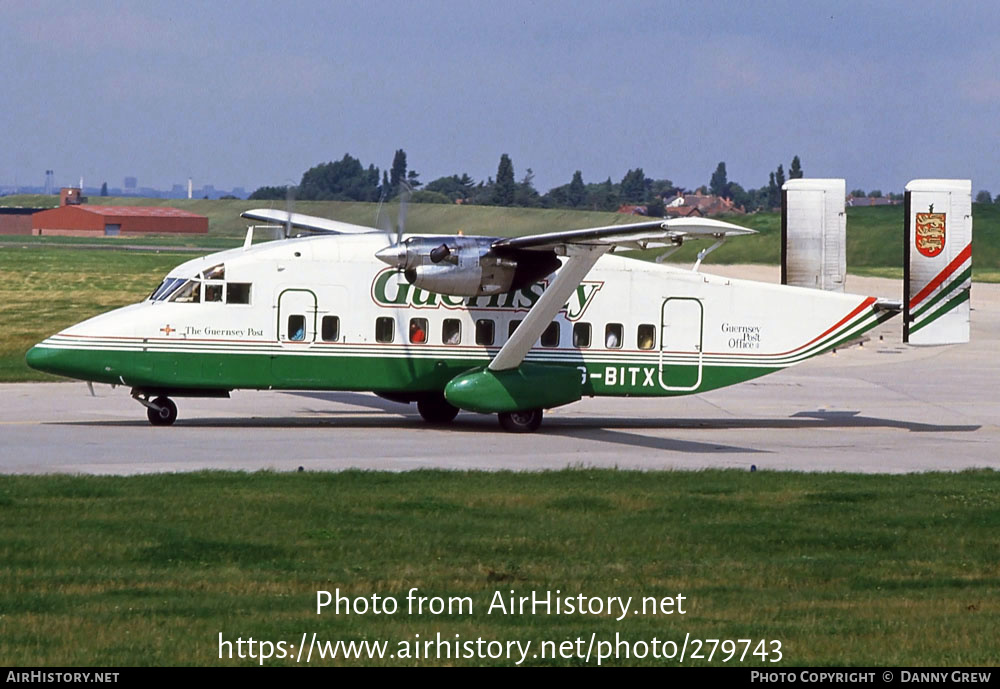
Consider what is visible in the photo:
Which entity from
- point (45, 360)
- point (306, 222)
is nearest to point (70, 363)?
point (45, 360)

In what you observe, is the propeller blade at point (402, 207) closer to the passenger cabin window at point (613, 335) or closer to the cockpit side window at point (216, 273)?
the cockpit side window at point (216, 273)

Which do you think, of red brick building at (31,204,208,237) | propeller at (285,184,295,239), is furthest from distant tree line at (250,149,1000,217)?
red brick building at (31,204,208,237)

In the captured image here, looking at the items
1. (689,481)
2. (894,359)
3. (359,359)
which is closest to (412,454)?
(359,359)

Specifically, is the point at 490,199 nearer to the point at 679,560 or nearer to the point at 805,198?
the point at 805,198

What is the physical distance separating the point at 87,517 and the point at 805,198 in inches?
623

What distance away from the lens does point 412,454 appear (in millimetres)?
21062

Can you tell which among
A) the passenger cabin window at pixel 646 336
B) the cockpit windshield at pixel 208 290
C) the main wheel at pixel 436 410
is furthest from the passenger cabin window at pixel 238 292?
the passenger cabin window at pixel 646 336

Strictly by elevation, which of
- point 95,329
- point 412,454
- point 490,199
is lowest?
point 412,454

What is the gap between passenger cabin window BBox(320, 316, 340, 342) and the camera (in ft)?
77.9

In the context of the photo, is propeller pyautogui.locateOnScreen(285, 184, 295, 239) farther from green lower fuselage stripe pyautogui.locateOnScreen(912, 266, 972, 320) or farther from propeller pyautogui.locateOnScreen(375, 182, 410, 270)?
green lower fuselage stripe pyautogui.locateOnScreen(912, 266, 972, 320)

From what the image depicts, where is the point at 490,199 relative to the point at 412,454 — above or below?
above

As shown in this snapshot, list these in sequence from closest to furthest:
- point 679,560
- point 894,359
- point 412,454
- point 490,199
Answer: point 679,560
point 412,454
point 490,199
point 894,359

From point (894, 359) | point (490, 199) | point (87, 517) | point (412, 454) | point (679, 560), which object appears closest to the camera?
point (679, 560)

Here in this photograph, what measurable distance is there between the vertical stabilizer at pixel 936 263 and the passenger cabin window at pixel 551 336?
20.9ft
